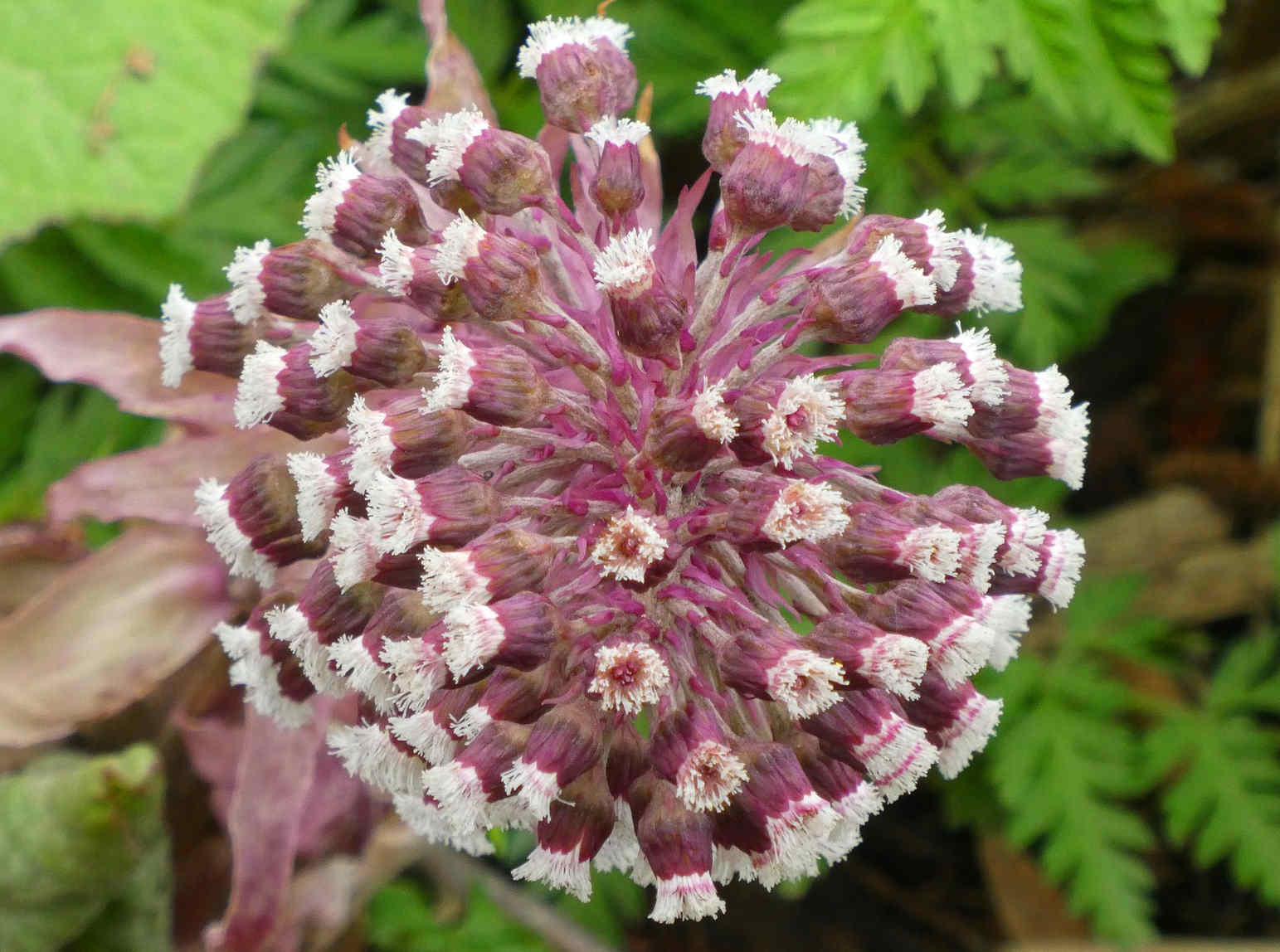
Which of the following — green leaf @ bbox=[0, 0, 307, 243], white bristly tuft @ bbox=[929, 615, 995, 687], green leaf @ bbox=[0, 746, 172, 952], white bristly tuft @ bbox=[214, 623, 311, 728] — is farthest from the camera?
green leaf @ bbox=[0, 0, 307, 243]

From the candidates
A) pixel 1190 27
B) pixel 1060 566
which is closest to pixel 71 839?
pixel 1060 566

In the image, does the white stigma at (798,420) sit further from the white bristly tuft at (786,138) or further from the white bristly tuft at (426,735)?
the white bristly tuft at (426,735)

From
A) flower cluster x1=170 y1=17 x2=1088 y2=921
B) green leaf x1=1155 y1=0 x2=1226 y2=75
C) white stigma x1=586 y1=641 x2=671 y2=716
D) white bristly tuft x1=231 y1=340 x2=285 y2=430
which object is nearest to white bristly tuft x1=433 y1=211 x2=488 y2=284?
flower cluster x1=170 y1=17 x2=1088 y2=921

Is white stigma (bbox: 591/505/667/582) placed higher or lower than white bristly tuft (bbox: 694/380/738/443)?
lower

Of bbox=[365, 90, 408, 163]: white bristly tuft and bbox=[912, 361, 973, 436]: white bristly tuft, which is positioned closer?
bbox=[912, 361, 973, 436]: white bristly tuft

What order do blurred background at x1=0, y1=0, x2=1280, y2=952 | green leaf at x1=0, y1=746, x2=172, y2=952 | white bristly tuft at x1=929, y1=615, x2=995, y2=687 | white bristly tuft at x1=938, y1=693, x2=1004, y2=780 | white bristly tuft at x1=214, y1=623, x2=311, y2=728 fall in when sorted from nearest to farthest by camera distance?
white bristly tuft at x1=929, y1=615, x2=995, y2=687, white bristly tuft at x1=938, y1=693, x2=1004, y2=780, white bristly tuft at x1=214, y1=623, x2=311, y2=728, green leaf at x1=0, y1=746, x2=172, y2=952, blurred background at x1=0, y1=0, x2=1280, y2=952

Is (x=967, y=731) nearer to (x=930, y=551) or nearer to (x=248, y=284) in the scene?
(x=930, y=551)

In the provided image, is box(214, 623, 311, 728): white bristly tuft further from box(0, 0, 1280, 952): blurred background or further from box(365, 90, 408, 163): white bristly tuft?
box(365, 90, 408, 163): white bristly tuft

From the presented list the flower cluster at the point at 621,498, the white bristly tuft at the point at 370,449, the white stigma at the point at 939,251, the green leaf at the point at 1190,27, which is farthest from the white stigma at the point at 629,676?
the green leaf at the point at 1190,27
